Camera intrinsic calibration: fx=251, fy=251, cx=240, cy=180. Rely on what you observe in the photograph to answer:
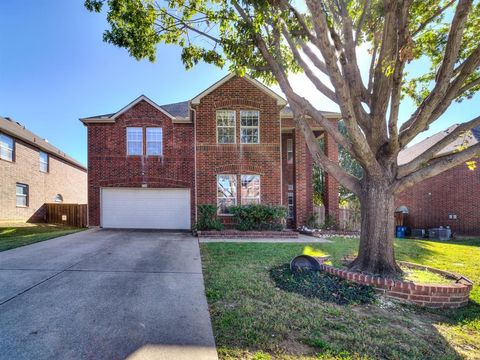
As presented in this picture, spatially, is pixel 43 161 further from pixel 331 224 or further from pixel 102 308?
pixel 331 224

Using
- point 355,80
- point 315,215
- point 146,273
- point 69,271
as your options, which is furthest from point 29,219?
point 355,80

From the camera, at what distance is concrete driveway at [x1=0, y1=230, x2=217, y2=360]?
109 inches

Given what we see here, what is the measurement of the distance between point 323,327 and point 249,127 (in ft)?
36.7

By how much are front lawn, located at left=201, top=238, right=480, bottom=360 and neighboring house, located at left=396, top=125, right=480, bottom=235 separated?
14.5 meters

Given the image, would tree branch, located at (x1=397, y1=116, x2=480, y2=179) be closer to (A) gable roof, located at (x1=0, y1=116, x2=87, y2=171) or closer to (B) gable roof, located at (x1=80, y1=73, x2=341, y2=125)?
(B) gable roof, located at (x1=80, y1=73, x2=341, y2=125)

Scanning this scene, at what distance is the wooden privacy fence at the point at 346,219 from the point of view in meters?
14.1

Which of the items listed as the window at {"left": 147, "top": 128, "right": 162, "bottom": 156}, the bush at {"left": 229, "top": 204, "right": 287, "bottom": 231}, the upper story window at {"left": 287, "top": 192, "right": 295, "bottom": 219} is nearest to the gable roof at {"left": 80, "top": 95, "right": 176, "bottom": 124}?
the window at {"left": 147, "top": 128, "right": 162, "bottom": 156}

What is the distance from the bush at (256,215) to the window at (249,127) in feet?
11.8

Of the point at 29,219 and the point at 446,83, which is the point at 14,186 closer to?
the point at 29,219

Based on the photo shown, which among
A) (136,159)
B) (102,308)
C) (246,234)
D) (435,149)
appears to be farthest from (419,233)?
(102,308)

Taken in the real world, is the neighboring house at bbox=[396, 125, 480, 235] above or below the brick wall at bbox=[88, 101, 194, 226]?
below

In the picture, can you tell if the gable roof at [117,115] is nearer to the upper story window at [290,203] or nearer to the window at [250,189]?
the window at [250,189]

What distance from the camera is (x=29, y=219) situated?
1764cm

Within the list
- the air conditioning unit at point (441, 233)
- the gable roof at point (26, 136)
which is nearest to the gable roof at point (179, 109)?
the gable roof at point (26, 136)
